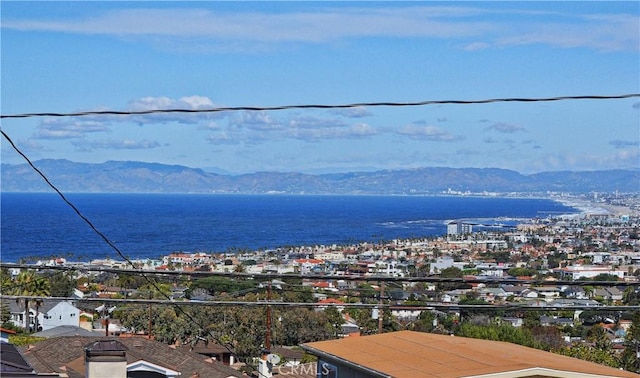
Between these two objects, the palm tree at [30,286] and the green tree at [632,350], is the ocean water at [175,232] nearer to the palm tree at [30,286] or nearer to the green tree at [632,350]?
the palm tree at [30,286]

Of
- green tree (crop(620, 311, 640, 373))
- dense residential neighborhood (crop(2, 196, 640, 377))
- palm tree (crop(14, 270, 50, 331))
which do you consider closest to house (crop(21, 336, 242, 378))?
dense residential neighborhood (crop(2, 196, 640, 377))

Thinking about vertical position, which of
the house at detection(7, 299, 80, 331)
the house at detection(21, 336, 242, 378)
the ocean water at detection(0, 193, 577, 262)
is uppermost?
the house at detection(21, 336, 242, 378)

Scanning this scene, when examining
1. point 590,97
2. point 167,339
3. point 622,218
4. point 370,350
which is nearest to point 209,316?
point 167,339

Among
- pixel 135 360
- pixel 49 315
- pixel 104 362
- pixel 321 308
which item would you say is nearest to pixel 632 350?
pixel 321 308

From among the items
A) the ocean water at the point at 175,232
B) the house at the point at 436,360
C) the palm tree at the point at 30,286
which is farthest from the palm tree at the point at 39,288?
the ocean water at the point at 175,232

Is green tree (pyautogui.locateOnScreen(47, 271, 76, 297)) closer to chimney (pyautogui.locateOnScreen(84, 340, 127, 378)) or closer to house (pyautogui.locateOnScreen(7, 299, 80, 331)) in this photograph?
house (pyautogui.locateOnScreen(7, 299, 80, 331))

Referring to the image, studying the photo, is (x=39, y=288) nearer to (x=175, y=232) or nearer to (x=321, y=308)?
(x=321, y=308)
